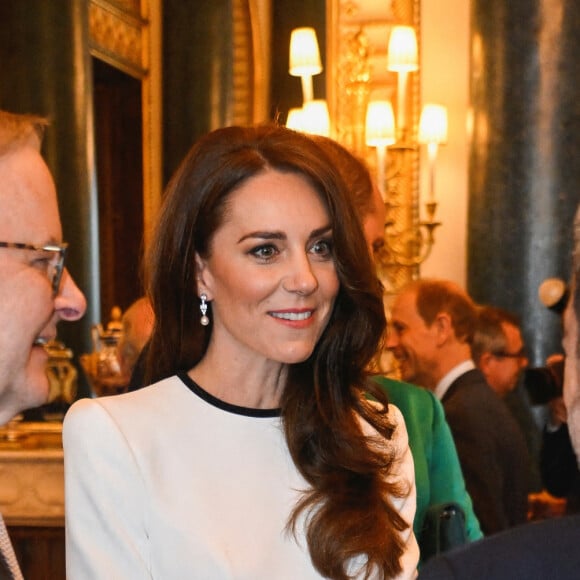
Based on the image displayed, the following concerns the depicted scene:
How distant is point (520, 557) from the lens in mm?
1005

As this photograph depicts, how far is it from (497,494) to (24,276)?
2.01m

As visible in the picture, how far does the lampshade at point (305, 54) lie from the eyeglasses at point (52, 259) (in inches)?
262

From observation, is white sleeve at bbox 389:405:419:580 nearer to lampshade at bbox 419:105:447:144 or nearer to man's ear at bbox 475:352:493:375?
man's ear at bbox 475:352:493:375

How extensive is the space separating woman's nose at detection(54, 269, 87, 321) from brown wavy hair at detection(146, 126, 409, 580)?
356mm

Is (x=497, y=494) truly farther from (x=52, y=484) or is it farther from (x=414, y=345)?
(x=52, y=484)

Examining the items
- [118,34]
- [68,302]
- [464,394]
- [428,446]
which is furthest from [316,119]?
[68,302]

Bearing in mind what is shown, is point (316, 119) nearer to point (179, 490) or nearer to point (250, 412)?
point (250, 412)

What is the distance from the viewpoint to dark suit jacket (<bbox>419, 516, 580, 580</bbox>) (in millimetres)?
999

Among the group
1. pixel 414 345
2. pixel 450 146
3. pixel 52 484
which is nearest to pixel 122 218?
pixel 450 146

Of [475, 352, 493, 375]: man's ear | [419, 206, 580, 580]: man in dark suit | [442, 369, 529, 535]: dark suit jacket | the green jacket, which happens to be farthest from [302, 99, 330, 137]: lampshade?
[419, 206, 580, 580]: man in dark suit

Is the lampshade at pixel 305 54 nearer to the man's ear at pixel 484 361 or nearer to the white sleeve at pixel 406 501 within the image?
the man's ear at pixel 484 361

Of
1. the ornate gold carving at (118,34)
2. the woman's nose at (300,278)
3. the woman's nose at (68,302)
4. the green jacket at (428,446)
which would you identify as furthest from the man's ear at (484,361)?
the ornate gold carving at (118,34)

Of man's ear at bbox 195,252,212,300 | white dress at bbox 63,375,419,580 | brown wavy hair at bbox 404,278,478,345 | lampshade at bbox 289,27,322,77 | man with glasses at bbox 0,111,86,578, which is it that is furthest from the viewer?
lampshade at bbox 289,27,322,77

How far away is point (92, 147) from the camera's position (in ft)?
22.4
